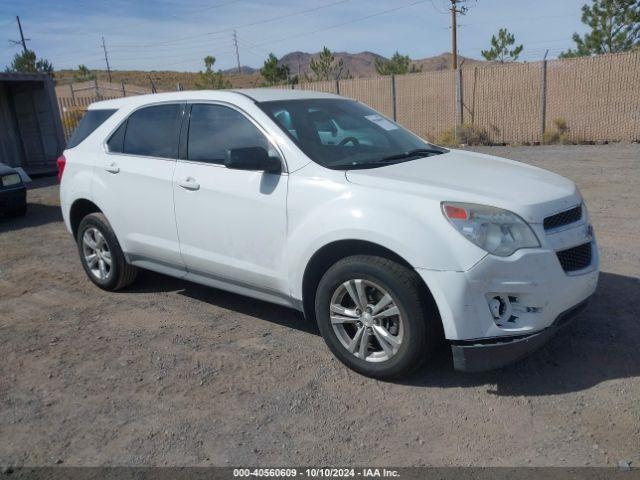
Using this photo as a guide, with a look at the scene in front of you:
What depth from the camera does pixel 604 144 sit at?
55.4ft

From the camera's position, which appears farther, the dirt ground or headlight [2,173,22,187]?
headlight [2,173,22,187]

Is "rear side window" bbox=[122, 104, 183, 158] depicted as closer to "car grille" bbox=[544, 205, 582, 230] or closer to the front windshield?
the front windshield

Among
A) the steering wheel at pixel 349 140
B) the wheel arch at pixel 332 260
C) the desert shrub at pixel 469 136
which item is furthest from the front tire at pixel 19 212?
the desert shrub at pixel 469 136

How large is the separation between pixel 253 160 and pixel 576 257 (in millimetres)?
2120

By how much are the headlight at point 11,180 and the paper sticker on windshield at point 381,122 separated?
23.8 ft

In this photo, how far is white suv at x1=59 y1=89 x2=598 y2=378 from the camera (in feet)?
10.2

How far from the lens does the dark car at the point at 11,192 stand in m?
9.26

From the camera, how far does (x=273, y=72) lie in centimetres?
3669

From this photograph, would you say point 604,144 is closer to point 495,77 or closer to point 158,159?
point 495,77

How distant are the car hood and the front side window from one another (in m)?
0.91

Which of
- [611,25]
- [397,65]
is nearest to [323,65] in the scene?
[397,65]

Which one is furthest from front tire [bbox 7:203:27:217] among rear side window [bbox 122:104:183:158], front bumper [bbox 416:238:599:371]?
front bumper [bbox 416:238:599:371]

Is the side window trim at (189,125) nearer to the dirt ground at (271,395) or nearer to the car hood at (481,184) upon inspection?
the car hood at (481,184)

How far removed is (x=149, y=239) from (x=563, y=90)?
1645cm
